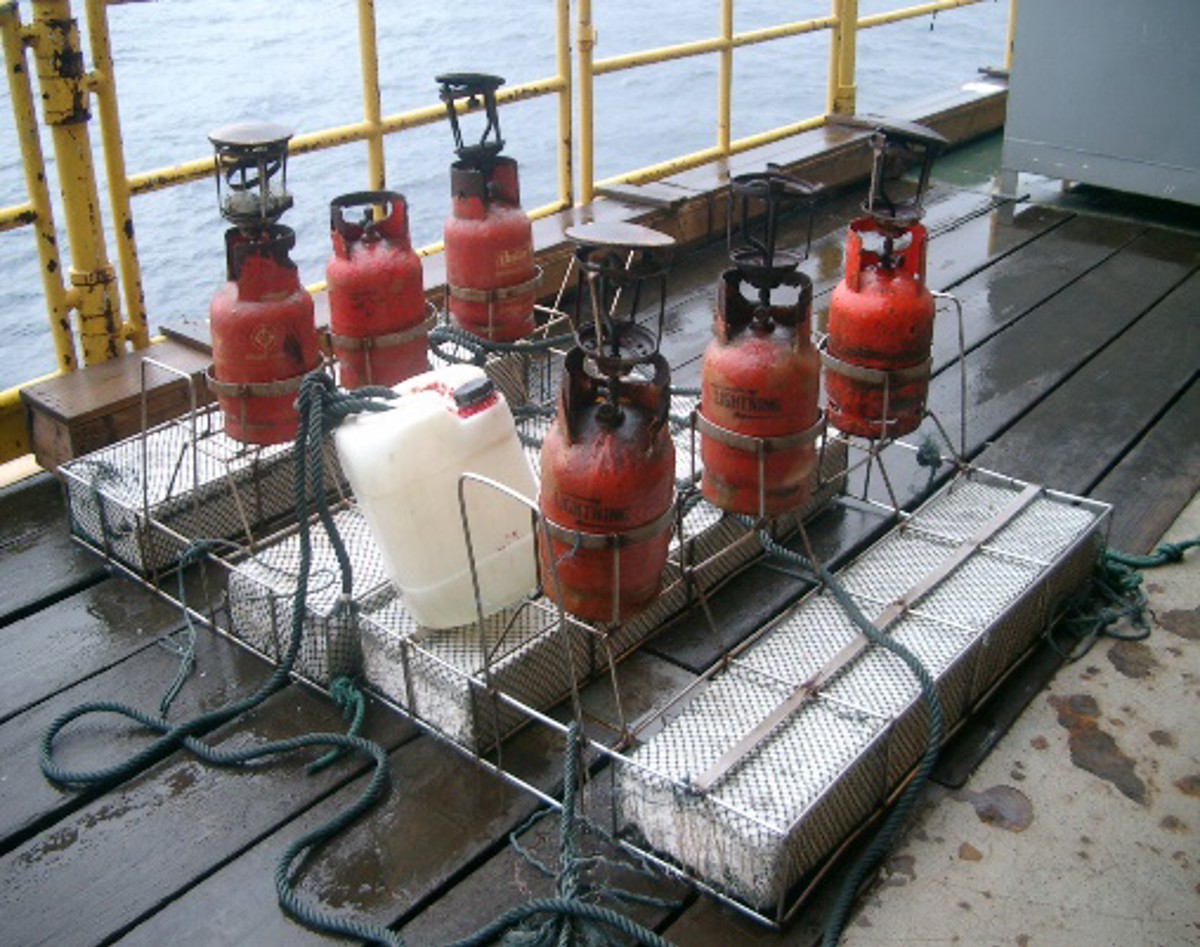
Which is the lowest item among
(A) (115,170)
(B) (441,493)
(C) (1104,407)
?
(C) (1104,407)

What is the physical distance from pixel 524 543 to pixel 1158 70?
442 centimetres

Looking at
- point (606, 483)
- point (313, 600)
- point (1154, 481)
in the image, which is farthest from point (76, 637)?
point (1154, 481)

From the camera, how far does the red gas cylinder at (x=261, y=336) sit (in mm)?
3156

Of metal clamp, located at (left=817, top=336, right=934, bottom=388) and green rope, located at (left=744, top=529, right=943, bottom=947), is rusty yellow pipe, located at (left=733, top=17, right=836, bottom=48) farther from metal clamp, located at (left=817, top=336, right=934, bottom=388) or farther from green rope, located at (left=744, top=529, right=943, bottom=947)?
green rope, located at (left=744, top=529, right=943, bottom=947)

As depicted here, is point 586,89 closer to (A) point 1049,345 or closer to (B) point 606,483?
(A) point 1049,345

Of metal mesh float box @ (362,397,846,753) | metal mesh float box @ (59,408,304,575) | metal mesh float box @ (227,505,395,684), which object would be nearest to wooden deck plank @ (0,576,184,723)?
metal mesh float box @ (59,408,304,575)

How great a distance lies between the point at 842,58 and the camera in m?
6.79

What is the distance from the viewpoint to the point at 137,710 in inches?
117

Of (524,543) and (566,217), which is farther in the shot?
(566,217)

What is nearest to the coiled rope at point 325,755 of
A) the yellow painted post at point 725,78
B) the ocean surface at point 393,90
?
the yellow painted post at point 725,78

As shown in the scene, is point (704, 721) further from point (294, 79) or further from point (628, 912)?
point (294, 79)

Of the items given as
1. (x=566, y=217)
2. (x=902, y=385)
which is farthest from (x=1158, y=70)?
(x=902, y=385)

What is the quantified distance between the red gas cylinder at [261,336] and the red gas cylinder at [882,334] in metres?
1.31

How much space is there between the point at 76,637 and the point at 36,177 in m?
1.35
